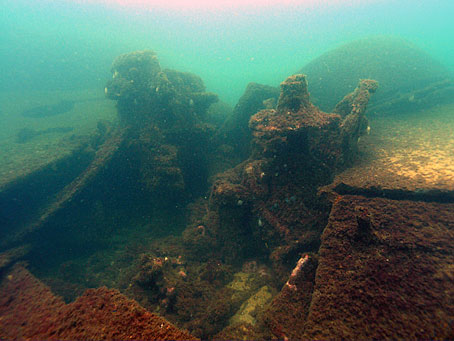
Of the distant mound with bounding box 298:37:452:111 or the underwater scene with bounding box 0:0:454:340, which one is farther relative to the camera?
the distant mound with bounding box 298:37:452:111

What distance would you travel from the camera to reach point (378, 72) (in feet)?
43.4

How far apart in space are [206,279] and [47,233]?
21.2ft

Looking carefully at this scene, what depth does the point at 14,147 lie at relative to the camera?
11000 millimetres

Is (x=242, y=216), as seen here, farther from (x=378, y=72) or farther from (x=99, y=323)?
(x=378, y=72)

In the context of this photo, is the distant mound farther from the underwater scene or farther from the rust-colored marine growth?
the rust-colored marine growth

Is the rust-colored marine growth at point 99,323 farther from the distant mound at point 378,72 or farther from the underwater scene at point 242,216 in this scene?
the distant mound at point 378,72

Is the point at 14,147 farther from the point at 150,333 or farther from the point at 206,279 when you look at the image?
the point at 150,333

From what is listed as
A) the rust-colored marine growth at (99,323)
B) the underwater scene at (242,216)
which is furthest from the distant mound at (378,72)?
the rust-colored marine growth at (99,323)

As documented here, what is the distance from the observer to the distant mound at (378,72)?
12.0 metres

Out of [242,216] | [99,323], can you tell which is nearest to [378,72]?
[242,216]

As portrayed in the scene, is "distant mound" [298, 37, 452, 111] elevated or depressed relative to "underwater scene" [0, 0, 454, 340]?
elevated

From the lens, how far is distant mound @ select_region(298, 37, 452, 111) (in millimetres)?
11961

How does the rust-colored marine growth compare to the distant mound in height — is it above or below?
below

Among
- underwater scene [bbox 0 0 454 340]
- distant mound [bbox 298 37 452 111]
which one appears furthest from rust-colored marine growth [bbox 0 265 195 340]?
distant mound [bbox 298 37 452 111]
